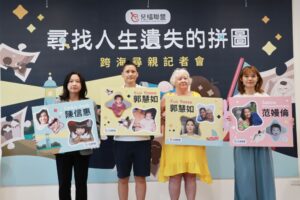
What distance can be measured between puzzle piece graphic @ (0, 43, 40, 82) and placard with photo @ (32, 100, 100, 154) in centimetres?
72

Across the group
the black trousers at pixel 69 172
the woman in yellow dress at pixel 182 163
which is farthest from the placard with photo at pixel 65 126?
the woman in yellow dress at pixel 182 163

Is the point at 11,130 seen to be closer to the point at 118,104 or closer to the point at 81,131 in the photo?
the point at 81,131

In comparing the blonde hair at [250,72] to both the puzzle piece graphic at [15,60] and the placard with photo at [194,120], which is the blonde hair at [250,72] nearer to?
the placard with photo at [194,120]

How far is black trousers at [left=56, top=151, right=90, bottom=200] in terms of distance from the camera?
102 inches

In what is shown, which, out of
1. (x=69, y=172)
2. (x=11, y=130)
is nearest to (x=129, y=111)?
(x=69, y=172)

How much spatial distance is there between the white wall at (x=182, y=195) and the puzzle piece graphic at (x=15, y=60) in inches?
40.4

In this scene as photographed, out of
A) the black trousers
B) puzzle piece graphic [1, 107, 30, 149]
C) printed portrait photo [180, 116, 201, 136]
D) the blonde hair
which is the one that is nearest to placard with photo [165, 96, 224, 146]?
printed portrait photo [180, 116, 201, 136]

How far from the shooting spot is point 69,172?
2.62m

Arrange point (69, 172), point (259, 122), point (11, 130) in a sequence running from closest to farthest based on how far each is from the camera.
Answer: point (259, 122) → point (69, 172) → point (11, 130)

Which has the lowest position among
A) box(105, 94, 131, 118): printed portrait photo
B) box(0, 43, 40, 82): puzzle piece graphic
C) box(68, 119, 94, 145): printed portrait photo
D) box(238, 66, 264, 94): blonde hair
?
box(68, 119, 94, 145): printed portrait photo

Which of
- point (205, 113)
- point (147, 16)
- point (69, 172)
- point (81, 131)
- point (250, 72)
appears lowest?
point (69, 172)

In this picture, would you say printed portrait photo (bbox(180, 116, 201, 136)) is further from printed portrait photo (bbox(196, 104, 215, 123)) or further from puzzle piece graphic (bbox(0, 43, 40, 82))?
puzzle piece graphic (bbox(0, 43, 40, 82))

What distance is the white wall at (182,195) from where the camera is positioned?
3.15 m

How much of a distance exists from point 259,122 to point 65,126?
1.42 meters
